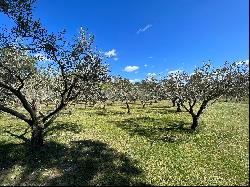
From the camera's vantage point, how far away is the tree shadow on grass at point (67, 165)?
20.6m

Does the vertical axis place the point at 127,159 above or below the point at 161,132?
below

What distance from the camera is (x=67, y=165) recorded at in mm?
23516

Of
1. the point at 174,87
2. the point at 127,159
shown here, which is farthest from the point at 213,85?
the point at 127,159

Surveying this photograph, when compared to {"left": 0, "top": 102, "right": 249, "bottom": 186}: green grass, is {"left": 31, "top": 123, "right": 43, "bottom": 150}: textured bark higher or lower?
higher

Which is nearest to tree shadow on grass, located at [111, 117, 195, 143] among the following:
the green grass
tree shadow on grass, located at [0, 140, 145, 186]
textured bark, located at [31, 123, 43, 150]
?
the green grass

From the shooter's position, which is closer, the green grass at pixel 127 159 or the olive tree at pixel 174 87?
the green grass at pixel 127 159

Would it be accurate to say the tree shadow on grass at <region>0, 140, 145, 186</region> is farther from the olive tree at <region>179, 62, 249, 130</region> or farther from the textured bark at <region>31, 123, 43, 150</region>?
the olive tree at <region>179, 62, 249, 130</region>

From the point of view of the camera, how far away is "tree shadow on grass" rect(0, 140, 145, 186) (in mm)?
20578

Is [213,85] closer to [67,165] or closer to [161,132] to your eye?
[161,132]

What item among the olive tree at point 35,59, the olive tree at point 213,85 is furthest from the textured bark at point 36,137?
the olive tree at point 213,85

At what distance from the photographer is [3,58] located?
26172 mm

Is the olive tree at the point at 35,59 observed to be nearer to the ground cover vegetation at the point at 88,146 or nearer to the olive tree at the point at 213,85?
the ground cover vegetation at the point at 88,146

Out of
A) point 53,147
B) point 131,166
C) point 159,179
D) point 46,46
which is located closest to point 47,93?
point 53,147

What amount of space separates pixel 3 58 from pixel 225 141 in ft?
75.9
